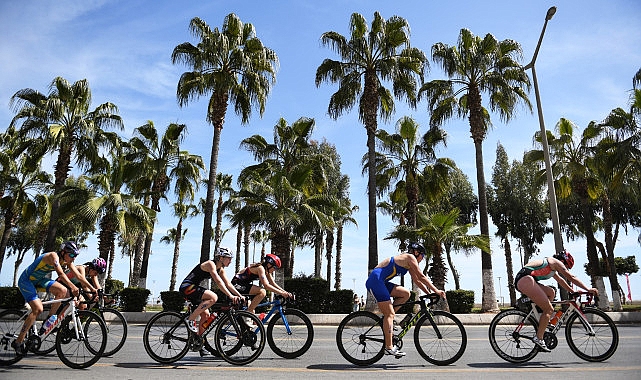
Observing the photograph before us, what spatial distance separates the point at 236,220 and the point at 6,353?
17270 mm

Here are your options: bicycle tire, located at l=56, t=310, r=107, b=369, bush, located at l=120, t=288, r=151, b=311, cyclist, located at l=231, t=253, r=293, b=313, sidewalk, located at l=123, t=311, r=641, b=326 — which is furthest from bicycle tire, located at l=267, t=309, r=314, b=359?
bush, located at l=120, t=288, r=151, b=311

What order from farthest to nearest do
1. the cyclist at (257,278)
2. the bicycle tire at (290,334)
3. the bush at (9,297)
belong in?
the bush at (9,297) → the cyclist at (257,278) → the bicycle tire at (290,334)

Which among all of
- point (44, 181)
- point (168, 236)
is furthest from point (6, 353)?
point (168, 236)

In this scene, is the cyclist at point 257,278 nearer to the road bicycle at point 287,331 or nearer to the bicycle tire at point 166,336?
the road bicycle at point 287,331

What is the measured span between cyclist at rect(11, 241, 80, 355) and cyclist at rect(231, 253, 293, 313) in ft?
8.22

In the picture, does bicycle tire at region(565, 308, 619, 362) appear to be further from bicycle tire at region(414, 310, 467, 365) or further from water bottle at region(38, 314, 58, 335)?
water bottle at region(38, 314, 58, 335)

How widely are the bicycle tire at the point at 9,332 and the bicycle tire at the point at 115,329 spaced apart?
3.75 ft

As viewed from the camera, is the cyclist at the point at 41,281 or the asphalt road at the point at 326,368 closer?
the asphalt road at the point at 326,368

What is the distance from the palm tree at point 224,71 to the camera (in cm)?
2423

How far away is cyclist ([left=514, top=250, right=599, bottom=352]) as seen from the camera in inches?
268

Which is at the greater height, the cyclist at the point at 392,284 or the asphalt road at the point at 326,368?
the cyclist at the point at 392,284

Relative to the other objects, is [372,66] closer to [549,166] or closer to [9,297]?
[549,166]

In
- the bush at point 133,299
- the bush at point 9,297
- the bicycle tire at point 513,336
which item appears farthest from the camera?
the bush at point 9,297

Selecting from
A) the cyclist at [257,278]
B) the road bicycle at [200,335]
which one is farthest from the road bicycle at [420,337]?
the cyclist at [257,278]
